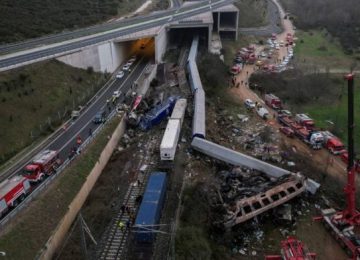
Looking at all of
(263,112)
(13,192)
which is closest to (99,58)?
(263,112)

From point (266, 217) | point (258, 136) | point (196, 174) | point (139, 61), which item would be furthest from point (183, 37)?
point (266, 217)

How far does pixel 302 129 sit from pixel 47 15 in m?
55.8

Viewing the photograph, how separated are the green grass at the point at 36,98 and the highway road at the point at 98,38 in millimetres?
2150

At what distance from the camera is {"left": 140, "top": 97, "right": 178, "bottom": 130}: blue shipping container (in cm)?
4156

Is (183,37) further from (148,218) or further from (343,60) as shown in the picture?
(148,218)

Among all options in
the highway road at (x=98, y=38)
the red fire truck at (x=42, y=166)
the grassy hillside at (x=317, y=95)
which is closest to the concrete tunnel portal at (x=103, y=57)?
the highway road at (x=98, y=38)

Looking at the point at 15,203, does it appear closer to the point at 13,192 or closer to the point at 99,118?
the point at 13,192

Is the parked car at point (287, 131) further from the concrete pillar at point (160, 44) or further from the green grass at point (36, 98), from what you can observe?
the concrete pillar at point (160, 44)

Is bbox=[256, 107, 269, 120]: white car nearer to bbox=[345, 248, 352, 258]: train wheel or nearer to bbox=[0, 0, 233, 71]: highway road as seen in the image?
bbox=[345, 248, 352, 258]: train wheel

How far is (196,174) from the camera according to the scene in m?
33.3

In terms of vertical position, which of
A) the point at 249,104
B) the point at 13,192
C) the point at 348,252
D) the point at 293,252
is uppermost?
the point at 13,192

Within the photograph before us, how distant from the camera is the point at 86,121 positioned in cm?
4219

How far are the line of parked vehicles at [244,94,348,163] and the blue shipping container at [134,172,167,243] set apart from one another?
61.1ft

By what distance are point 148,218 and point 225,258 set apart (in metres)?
6.15
